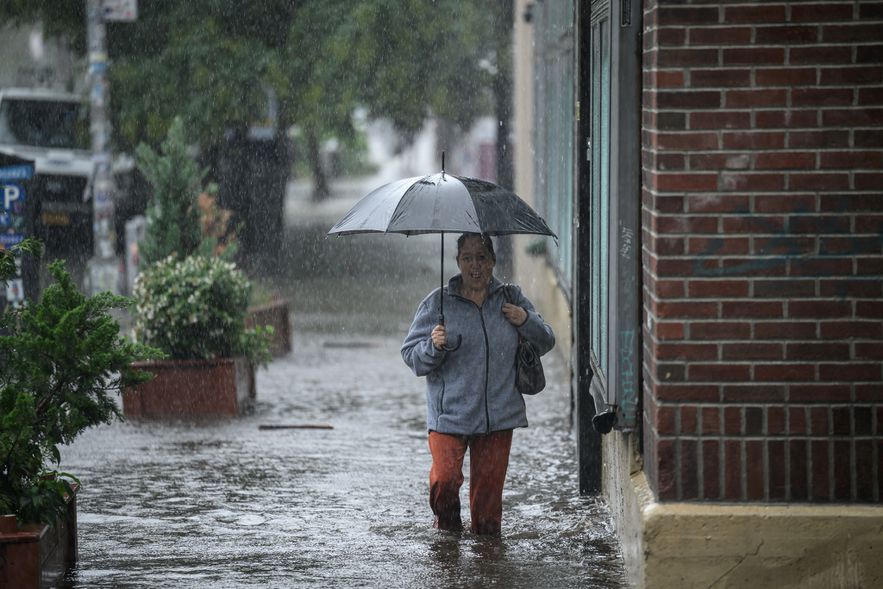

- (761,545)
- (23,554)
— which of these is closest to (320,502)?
(23,554)

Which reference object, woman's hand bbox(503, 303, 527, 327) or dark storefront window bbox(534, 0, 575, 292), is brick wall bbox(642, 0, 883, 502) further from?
dark storefront window bbox(534, 0, 575, 292)

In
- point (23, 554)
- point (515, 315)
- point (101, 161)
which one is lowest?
point (23, 554)

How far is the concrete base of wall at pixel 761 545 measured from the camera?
5.55 metres

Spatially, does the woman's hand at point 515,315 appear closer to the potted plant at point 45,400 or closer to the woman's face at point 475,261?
the woman's face at point 475,261

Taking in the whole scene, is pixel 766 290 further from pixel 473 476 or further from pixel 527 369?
pixel 473 476

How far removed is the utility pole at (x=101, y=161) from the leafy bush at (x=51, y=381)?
34.6ft

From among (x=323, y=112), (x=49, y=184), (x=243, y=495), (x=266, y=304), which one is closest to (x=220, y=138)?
(x=323, y=112)

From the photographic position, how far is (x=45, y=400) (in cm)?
603

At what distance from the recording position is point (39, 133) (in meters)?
23.1

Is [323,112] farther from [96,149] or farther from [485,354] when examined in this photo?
[485,354]

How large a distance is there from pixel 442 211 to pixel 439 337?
0.56m

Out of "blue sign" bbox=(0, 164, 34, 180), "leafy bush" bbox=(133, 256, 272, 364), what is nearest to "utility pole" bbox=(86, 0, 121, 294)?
"blue sign" bbox=(0, 164, 34, 180)

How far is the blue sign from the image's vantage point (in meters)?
11.9

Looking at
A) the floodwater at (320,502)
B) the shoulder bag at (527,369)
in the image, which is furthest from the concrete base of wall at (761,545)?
the shoulder bag at (527,369)
